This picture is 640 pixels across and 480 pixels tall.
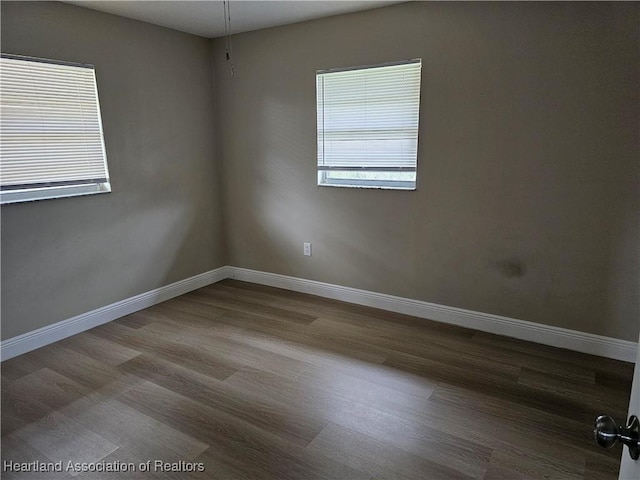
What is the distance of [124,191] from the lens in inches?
128

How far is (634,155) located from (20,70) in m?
3.80

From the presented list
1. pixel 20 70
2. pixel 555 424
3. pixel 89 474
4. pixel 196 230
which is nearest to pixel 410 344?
pixel 555 424

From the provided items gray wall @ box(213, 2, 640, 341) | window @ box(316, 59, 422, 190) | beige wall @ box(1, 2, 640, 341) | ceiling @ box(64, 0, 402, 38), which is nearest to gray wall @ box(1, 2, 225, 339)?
beige wall @ box(1, 2, 640, 341)

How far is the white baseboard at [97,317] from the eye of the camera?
272 cm

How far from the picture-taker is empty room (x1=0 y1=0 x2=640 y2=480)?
6.57 ft

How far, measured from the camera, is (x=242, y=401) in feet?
7.30

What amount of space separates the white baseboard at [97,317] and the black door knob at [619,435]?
322 cm

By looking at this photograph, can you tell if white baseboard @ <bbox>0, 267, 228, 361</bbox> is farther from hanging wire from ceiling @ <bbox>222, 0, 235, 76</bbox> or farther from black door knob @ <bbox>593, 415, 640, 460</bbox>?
black door knob @ <bbox>593, 415, 640, 460</bbox>

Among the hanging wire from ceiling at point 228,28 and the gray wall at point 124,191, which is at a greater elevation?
the hanging wire from ceiling at point 228,28

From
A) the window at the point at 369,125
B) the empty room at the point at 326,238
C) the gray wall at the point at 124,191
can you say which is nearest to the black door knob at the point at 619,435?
the empty room at the point at 326,238

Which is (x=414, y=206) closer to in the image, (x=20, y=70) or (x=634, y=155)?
(x=634, y=155)

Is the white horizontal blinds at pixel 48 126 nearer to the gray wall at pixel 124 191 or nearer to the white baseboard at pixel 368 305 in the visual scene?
the gray wall at pixel 124 191

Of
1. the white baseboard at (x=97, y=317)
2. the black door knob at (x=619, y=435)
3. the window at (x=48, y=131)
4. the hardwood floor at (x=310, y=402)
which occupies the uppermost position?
the window at (x=48, y=131)

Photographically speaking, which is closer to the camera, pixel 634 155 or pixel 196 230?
pixel 634 155
